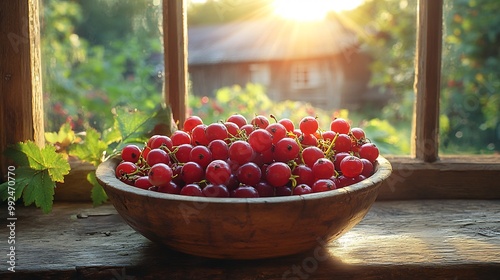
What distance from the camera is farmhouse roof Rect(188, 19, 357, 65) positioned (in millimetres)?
10266

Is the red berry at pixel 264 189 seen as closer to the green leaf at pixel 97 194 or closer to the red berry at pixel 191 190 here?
the red berry at pixel 191 190

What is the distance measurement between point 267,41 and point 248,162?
983cm

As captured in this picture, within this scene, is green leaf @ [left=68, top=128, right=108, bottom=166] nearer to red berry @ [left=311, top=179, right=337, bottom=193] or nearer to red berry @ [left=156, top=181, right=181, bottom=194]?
red berry @ [left=156, top=181, right=181, bottom=194]

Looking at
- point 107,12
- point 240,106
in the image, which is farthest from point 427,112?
point 240,106

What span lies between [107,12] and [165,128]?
0.78 meters

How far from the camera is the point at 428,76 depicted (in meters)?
1.41

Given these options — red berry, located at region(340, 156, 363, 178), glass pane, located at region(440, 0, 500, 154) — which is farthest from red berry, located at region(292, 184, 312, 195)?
glass pane, located at region(440, 0, 500, 154)

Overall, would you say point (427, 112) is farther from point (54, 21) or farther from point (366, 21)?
point (366, 21)

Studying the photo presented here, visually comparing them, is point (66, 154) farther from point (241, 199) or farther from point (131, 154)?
point (241, 199)

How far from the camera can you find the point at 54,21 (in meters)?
3.90

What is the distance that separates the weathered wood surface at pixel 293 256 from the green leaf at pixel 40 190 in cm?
7

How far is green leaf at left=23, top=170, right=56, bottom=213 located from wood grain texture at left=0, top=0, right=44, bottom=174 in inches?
8.1

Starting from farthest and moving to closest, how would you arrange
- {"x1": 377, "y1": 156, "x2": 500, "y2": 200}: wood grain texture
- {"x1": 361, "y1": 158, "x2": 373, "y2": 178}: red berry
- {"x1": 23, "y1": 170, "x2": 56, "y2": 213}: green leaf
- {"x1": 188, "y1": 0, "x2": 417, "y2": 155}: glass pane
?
{"x1": 188, "y1": 0, "x2": 417, "y2": 155}: glass pane, {"x1": 377, "y1": 156, "x2": 500, "y2": 200}: wood grain texture, {"x1": 23, "y1": 170, "x2": 56, "y2": 213}: green leaf, {"x1": 361, "y1": 158, "x2": 373, "y2": 178}: red berry

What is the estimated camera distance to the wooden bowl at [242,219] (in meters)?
0.82
